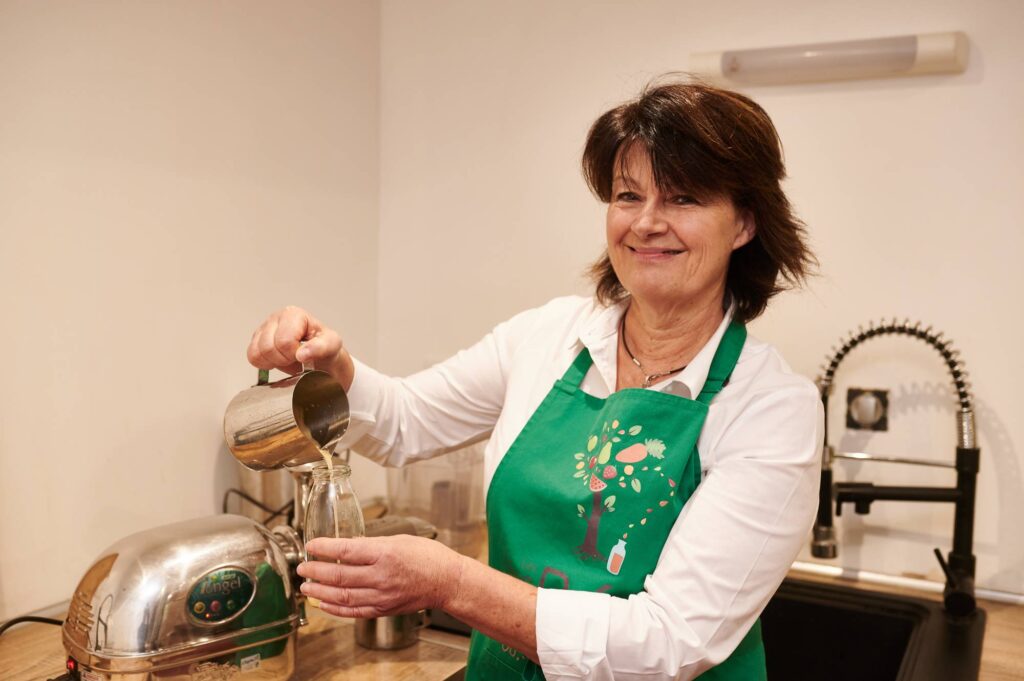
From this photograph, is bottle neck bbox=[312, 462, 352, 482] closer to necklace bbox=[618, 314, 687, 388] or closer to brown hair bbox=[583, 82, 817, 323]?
necklace bbox=[618, 314, 687, 388]

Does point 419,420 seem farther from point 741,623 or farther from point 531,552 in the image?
point 741,623

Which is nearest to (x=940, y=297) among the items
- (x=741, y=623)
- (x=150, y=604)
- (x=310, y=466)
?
(x=741, y=623)

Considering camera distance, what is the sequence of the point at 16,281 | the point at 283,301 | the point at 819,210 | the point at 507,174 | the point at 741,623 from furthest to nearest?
the point at 507,174
the point at 283,301
the point at 819,210
the point at 16,281
the point at 741,623

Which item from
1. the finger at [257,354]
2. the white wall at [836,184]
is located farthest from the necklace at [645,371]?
the white wall at [836,184]

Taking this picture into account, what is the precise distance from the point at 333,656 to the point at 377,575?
480 mm

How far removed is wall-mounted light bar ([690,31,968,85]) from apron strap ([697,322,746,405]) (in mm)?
736

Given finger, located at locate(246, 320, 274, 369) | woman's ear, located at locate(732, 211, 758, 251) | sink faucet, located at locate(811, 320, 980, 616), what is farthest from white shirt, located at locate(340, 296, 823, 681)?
sink faucet, located at locate(811, 320, 980, 616)

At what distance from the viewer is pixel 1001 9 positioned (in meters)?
1.63

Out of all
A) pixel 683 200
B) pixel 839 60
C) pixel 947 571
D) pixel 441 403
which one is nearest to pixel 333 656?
pixel 441 403

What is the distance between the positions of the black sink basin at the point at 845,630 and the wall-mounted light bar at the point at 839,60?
0.97 metres

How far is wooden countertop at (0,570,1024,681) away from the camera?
4.36ft

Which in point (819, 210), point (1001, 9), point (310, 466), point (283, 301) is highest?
point (1001, 9)

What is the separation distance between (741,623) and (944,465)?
2.63 ft

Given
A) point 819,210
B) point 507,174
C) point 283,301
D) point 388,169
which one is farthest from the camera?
point 388,169
